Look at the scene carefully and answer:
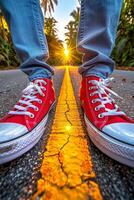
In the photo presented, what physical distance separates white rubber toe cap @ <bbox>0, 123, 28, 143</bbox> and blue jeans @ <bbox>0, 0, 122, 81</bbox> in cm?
49

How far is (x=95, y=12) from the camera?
47.2 inches

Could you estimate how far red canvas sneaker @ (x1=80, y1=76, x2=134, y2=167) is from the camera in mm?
693

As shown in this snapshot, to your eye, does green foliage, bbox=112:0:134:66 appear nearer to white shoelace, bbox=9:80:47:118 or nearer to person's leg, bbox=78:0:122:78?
person's leg, bbox=78:0:122:78

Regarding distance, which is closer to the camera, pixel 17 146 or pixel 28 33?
pixel 17 146

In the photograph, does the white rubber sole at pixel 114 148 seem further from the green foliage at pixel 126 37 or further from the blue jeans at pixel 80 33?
the green foliage at pixel 126 37

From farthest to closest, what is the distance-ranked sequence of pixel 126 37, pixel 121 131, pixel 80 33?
pixel 126 37, pixel 80 33, pixel 121 131

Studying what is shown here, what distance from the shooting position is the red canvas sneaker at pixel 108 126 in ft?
2.27

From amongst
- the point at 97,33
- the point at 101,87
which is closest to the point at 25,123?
the point at 101,87

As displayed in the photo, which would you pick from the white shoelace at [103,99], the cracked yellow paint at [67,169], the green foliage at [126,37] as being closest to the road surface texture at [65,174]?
the cracked yellow paint at [67,169]

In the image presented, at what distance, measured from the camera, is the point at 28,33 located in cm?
121


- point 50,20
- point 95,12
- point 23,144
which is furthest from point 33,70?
point 50,20

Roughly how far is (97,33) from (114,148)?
0.77m

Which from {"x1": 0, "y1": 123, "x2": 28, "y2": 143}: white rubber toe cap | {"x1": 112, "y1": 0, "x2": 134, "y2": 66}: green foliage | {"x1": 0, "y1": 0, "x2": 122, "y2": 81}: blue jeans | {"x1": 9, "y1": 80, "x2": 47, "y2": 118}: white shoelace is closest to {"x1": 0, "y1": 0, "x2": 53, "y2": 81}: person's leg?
{"x1": 0, "y1": 0, "x2": 122, "y2": 81}: blue jeans

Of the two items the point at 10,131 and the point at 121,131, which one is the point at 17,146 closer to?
the point at 10,131
